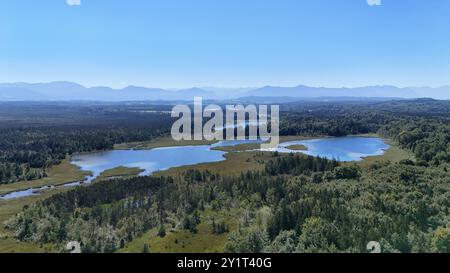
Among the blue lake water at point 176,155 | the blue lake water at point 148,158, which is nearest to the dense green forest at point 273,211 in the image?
the blue lake water at point 148,158

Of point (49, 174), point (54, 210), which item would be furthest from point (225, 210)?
point (49, 174)

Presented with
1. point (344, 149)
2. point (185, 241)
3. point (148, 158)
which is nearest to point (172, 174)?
point (148, 158)

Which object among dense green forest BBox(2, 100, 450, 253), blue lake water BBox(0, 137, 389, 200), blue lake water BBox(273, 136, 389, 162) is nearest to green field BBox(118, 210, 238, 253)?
dense green forest BBox(2, 100, 450, 253)

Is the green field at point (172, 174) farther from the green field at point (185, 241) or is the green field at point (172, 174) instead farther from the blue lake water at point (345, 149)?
the blue lake water at point (345, 149)

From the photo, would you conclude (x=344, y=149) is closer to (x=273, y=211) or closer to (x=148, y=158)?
(x=148, y=158)
